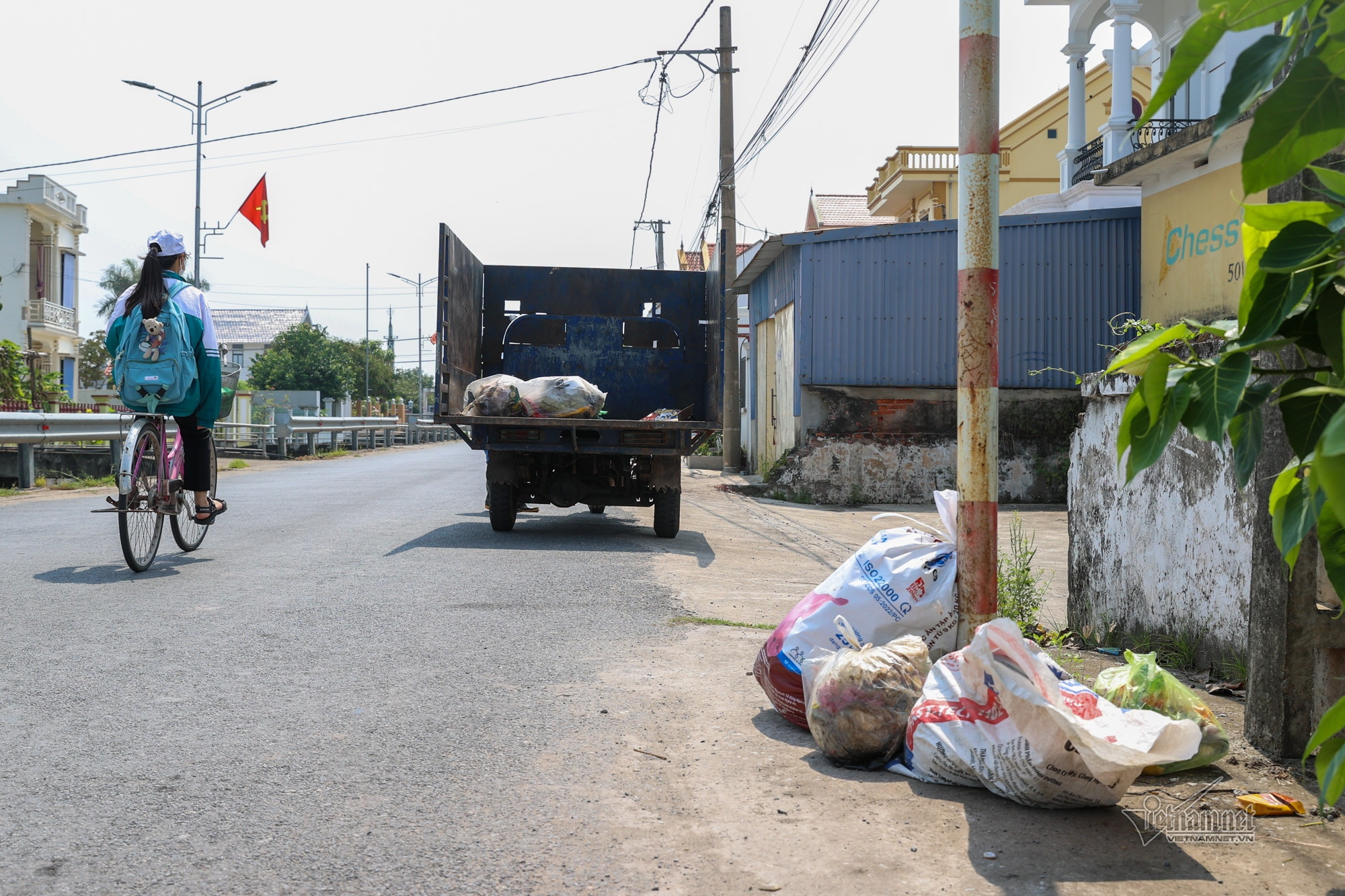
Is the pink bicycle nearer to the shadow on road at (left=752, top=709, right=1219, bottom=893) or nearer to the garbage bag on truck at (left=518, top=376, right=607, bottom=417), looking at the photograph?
the garbage bag on truck at (left=518, top=376, right=607, bottom=417)

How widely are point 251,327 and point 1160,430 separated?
96.0 metres

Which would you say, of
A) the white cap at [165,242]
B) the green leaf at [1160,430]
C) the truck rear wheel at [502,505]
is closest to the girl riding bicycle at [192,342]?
the white cap at [165,242]

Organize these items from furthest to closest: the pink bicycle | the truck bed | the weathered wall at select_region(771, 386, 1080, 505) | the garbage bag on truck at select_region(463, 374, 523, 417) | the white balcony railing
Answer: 1. the white balcony railing
2. the weathered wall at select_region(771, 386, 1080, 505)
3. the garbage bag on truck at select_region(463, 374, 523, 417)
4. the truck bed
5. the pink bicycle

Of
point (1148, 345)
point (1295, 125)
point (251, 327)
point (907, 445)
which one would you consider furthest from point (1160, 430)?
point (251, 327)

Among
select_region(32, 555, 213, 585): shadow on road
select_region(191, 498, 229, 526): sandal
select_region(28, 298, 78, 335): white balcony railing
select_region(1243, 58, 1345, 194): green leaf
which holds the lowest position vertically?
select_region(32, 555, 213, 585): shadow on road

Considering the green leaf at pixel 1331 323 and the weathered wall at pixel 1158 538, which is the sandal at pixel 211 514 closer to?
the weathered wall at pixel 1158 538

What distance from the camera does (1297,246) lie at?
141cm

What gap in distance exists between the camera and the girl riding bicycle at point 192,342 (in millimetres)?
6273

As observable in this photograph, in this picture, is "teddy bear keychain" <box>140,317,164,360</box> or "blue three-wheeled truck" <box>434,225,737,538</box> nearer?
"teddy bear keychain" <box>140,317,164,360</box>

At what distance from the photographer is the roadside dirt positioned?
2.40m

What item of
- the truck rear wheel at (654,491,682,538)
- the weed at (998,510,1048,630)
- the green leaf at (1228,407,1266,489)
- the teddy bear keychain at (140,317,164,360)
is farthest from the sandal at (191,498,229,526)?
the green leaf at (1228,407,1266,489)

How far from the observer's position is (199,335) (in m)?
6.54

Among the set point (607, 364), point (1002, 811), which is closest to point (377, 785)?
point (1002, 811)

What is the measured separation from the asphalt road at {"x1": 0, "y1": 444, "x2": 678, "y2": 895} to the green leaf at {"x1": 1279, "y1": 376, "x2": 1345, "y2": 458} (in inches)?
61.9
